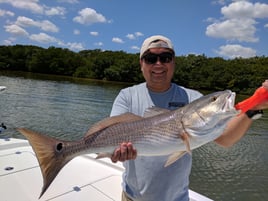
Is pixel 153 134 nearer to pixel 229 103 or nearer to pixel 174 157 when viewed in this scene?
pixel 174 157

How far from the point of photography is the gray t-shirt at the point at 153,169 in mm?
2605

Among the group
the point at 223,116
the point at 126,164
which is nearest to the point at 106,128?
the point at 126,164

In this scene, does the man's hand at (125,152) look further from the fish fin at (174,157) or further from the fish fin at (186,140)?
the fish fin at (186,140)

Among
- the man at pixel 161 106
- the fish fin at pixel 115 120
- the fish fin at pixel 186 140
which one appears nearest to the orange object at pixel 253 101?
the man at pixel 161 106

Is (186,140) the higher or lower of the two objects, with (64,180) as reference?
higher

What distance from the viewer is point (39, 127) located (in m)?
15.8

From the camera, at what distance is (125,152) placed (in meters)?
2.38

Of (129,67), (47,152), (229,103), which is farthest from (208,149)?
(129,67)

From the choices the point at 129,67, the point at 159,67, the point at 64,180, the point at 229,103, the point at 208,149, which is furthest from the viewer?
the point at 129,67

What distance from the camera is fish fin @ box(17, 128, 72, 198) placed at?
2413mm

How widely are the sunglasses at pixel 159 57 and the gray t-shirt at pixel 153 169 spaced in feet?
0.98

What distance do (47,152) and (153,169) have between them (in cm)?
96

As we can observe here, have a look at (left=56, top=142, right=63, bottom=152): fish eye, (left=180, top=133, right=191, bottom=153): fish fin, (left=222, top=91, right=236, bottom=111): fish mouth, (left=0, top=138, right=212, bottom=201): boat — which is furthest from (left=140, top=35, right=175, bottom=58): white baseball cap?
(left=0, top=138, right=212, bottom=201): boat

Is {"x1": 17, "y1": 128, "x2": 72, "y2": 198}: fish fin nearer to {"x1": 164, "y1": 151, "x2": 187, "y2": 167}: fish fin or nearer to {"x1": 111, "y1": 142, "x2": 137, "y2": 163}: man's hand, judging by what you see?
{"x1": 111, "y1": 142, "x2": 137, "y2": 163}: man's hand
